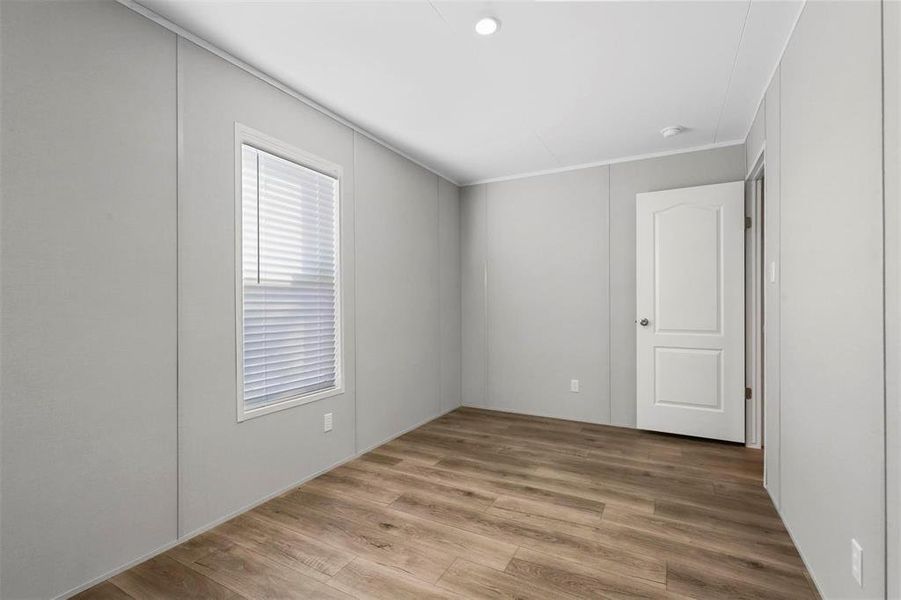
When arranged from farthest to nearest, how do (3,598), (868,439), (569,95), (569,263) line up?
(569,263) → (569,95) → (3,598) → (868,439)

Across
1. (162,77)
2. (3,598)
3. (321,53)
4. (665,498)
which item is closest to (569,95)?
(321,53)

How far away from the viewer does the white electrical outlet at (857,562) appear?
1.34 meters

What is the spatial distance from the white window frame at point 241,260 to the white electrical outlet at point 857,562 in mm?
2738

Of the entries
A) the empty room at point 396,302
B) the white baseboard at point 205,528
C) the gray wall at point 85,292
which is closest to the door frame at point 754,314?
the empty room at point 396,302

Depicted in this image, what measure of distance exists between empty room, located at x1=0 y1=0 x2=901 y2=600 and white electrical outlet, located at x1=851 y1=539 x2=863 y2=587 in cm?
3

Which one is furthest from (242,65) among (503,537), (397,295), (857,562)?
(857,562)

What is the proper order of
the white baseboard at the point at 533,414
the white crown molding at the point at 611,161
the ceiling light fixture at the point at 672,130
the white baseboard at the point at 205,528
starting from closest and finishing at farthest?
the white baseboard at the point at 205,528, the ceiling light fixture at the point at 672,130, the white crown molding at the point at 611,161, the white baseboard at the point at 533,414

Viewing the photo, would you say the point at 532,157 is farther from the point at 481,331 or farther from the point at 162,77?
the point at 162,77

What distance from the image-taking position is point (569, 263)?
4.27 m

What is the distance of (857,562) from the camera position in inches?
53.7

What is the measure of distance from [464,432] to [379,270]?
170 cm

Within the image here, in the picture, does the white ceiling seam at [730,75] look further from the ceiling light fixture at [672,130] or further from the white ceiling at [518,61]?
the ceiling light fixture at [672,130]

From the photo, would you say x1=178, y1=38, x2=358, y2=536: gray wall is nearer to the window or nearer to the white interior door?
the window

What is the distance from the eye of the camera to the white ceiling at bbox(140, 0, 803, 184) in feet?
6.49
